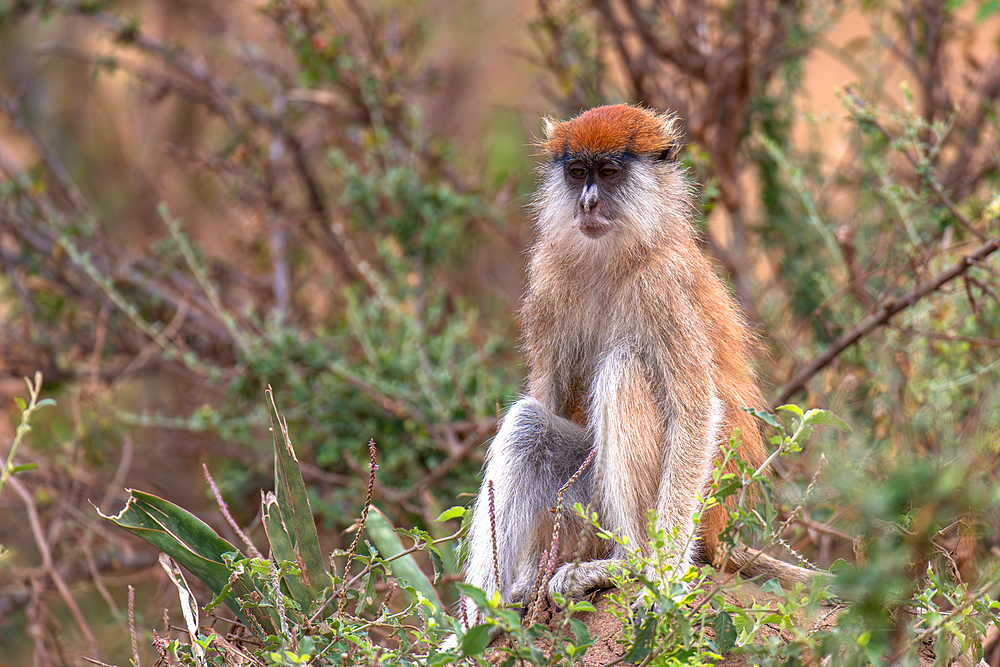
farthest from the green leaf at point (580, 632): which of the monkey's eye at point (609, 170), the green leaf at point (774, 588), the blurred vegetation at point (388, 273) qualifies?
the monkey's eye at point (609, 170)

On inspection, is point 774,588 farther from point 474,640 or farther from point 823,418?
point 474,640

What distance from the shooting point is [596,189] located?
3428 mm

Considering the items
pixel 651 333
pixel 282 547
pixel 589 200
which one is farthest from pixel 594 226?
pixel 282 547

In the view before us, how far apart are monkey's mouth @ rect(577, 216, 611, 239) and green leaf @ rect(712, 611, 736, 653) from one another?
164 cm

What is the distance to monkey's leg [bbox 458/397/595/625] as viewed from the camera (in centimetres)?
323

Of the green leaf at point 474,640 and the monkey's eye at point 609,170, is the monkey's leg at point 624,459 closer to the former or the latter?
the monkey's eye at point 609,170

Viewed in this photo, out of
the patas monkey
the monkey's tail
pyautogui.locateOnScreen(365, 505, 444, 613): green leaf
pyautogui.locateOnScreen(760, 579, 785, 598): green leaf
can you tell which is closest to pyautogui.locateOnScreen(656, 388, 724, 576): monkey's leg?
the patas monkey

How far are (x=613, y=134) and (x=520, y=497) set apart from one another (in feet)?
4.62

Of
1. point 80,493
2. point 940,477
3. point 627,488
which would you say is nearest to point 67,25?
point 80,493

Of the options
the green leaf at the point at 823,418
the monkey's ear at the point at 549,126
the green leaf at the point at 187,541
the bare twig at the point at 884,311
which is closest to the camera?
the green leaf at the point at 823,418

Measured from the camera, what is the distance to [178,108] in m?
9.53

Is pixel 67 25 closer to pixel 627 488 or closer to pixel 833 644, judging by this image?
pixel 627 488

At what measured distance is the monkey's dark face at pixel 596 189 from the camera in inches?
134

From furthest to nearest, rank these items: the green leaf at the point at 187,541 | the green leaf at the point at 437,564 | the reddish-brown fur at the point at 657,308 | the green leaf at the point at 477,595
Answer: the reddish-brown fur at the point at 657,308
the green leaf at the point at 187,541
the green leaf at the point at 437,564
the green leaf at the point at 477,595
